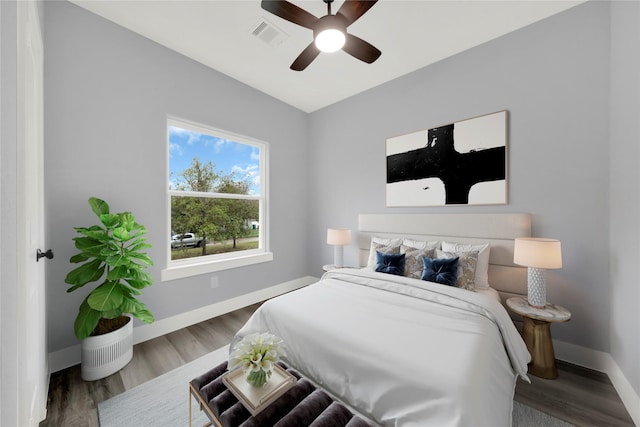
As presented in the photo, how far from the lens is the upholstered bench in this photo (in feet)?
3.41

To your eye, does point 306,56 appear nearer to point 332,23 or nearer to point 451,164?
point 332,23

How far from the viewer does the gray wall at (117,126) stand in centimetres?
195

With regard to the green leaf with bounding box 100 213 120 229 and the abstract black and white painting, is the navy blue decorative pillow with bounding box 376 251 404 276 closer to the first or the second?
the abstract black and white painting

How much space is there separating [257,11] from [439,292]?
2.80 meters

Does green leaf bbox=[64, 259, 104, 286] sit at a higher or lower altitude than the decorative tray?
higher

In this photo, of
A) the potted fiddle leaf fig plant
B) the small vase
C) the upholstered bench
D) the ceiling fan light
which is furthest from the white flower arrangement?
the ceiling fan light

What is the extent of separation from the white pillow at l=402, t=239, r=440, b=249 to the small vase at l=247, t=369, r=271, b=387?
2022mm

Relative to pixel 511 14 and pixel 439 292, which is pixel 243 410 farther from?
pixel 511 14

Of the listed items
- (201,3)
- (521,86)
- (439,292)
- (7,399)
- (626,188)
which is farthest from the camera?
(521,86)

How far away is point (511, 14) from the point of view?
2.14 meters

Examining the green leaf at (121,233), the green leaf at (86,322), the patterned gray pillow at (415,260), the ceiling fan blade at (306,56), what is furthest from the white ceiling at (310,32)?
the green leaf at (86,322)

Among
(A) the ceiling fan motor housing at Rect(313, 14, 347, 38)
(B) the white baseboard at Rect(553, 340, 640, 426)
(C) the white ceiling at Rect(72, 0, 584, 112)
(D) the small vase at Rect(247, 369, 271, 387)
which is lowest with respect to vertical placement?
(B) the white baseboard at Rect(553, 340, 640, 426)

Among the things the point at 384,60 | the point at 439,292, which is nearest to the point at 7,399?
the point at 439,292

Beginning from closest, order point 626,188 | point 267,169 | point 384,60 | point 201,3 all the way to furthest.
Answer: point 626,188 < point 201,3 < point 384,60 < point 267,169
